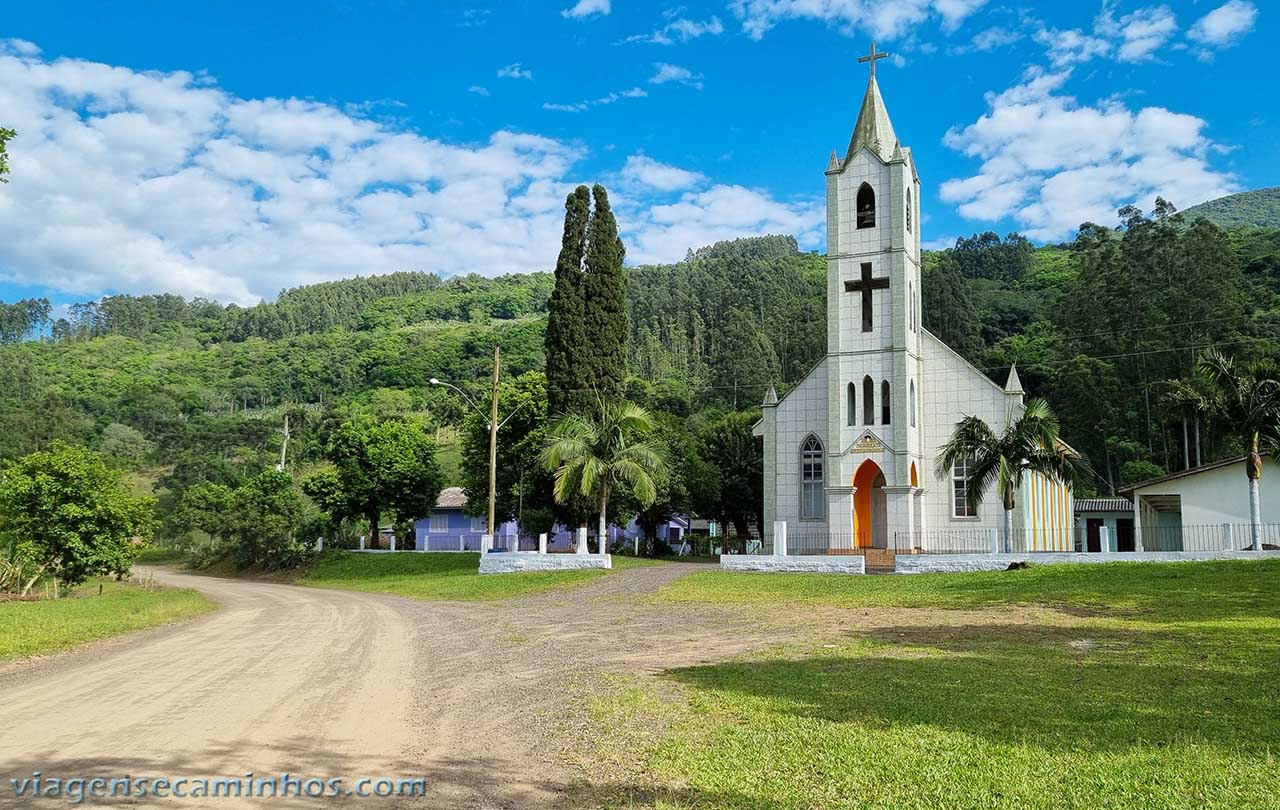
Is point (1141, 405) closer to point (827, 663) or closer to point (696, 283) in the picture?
point (827, 663)

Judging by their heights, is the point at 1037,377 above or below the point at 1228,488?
above

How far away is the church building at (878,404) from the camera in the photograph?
3606 cm

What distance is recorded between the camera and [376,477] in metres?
51.3

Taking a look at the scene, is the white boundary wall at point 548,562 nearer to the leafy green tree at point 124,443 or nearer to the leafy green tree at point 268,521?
the leafy green tree at point 268,521

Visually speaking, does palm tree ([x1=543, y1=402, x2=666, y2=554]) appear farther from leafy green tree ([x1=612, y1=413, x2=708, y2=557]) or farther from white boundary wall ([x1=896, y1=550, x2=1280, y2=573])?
white boundary wall ([x1=896, y1=550, x2=1280, y2=573])

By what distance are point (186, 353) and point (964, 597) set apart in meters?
150

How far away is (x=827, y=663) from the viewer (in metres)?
12.2

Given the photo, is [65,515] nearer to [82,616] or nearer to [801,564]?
[82,616]

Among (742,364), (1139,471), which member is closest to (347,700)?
(1139,471)

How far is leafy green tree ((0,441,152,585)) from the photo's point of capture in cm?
2978

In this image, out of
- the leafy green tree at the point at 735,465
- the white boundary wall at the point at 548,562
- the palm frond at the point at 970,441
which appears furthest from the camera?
the leafy green tree at the point at 735,465

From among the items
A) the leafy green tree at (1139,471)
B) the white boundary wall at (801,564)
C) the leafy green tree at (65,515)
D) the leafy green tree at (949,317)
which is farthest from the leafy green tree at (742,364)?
the leafy green tree at (65,515)

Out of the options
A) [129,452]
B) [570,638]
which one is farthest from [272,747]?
[129,452]

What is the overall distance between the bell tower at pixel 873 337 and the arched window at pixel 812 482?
1417 mm
